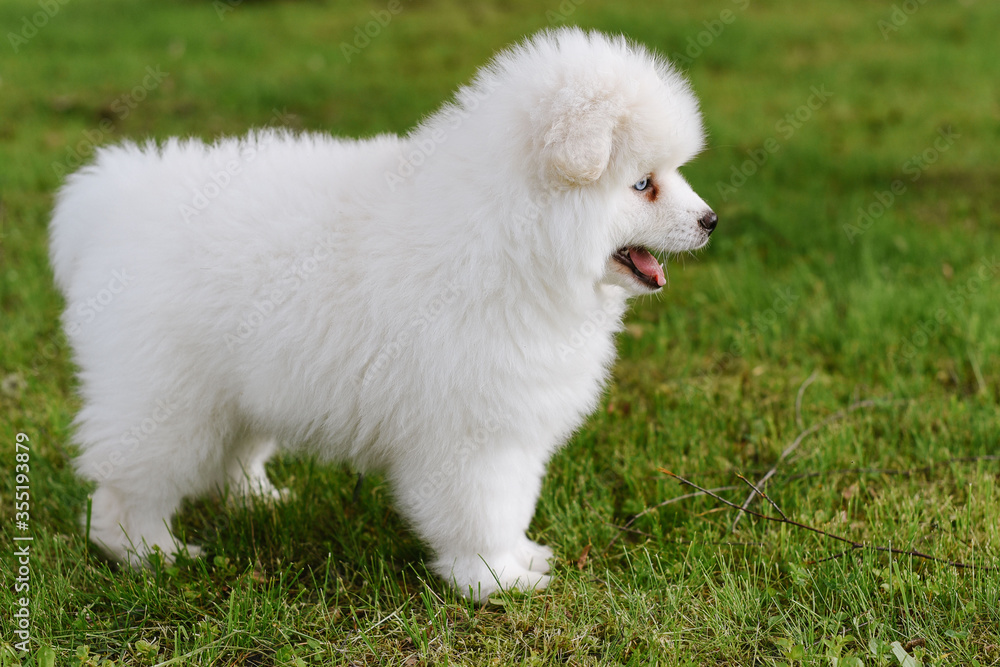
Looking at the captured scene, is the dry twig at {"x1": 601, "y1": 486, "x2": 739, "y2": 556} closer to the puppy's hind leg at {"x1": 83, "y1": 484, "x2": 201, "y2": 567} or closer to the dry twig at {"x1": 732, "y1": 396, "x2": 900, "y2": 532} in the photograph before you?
the dry twig at {"x1": 732, "y1": 396, "x2": 900, "y2": 532}

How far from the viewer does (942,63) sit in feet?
27.2

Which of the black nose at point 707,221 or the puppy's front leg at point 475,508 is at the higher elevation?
the black nose at point 707,221

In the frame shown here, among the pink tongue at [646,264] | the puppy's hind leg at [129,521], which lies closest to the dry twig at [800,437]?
the pink tongue at [646,264]

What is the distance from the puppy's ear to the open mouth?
32cm

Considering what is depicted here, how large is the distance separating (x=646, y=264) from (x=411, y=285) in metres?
0.70

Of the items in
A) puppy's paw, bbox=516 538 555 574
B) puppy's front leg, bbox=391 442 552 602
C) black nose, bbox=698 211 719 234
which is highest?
black nose, bbox=698 211 719 234

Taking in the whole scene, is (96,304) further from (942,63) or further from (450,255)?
(942,63)

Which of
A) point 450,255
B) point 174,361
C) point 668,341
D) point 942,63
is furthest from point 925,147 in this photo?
point 174,361

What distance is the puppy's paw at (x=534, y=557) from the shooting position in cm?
281

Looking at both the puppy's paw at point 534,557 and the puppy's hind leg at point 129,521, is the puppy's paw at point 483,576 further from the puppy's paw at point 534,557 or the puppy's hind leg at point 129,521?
the puppy's hind leg at point 129,521

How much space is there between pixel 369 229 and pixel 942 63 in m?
7.98

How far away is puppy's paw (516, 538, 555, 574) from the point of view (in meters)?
2.81

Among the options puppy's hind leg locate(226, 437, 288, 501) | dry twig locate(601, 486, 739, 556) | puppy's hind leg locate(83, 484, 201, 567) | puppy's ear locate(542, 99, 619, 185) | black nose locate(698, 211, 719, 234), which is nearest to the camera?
puppy's ear locate(542, 99, 619, 185)

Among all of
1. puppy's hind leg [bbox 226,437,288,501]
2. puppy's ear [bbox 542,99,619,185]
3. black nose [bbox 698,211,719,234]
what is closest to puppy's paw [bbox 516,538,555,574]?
puppy's hind leg [bbox 226,437,288,501]
